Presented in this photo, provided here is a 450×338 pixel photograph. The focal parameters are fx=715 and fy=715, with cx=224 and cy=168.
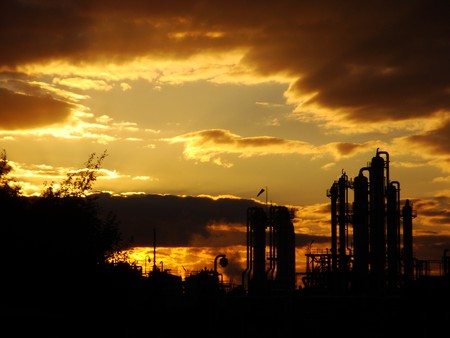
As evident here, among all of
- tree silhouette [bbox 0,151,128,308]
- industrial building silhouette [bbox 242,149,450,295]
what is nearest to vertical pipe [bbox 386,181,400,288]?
industrial building silhouette [bbox 242,149,450,295]

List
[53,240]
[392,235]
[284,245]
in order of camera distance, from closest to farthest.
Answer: [53,240] → [392,235] → [284,245]

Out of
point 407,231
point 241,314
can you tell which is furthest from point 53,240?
point 407,231

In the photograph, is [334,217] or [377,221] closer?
[377,221]

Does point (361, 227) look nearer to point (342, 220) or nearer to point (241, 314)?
point (342, 220)

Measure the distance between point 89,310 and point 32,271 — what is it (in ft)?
10.1

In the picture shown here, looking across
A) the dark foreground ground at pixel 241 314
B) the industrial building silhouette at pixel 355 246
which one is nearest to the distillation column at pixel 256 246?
the industrial building silhouette at pixel 355 246

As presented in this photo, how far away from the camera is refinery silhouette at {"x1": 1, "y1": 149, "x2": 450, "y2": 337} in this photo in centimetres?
3519

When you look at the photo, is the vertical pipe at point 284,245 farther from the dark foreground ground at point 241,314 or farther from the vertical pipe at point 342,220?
the dark foreground ground at point 241,314

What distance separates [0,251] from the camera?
98.7 feet

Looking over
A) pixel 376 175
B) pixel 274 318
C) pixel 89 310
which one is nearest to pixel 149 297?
pixel 274 318

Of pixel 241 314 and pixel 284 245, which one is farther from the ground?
pixel 284 245

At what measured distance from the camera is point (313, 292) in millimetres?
63125

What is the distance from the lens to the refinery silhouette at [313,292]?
115 ft

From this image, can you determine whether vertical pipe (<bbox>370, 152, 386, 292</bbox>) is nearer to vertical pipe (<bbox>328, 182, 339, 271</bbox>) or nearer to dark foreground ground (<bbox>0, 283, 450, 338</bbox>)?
vertical pipe (<bbox>328, 182, 339, 271</bbox>)
